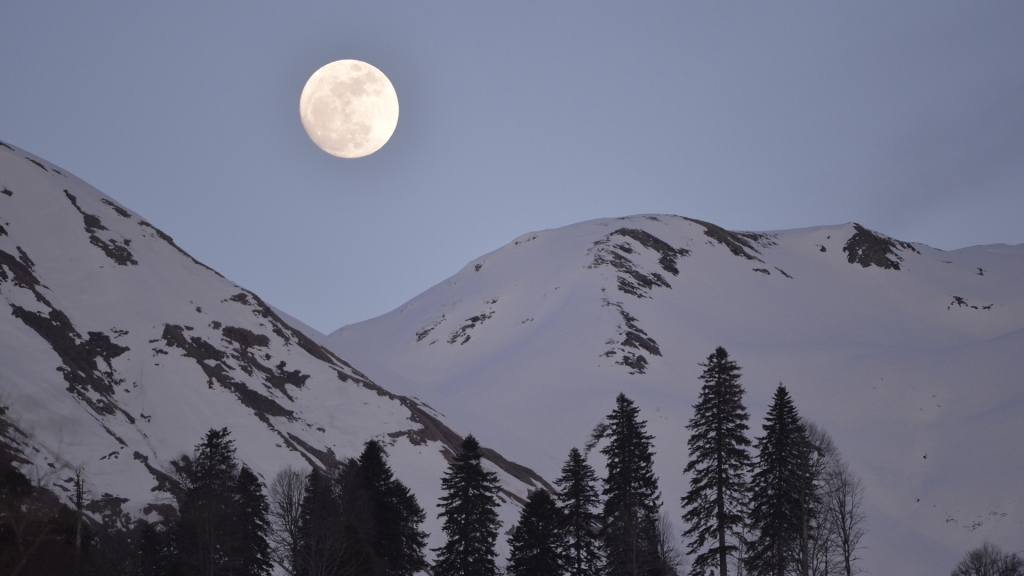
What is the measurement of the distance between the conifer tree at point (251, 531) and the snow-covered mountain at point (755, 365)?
52499 mm

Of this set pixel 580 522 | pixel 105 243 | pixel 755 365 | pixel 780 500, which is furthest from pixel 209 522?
pixel 755 365

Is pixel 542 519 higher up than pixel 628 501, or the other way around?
pixel 628 501

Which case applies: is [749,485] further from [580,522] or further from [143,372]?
[143,372]

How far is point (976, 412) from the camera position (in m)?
98.8

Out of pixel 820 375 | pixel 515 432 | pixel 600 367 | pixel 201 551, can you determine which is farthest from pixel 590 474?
pixel 820 375

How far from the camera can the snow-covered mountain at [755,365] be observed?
3226 inches

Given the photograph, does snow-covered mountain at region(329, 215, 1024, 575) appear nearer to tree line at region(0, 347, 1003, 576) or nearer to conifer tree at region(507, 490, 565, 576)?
tree line at region(0, 347, 1003, 576)

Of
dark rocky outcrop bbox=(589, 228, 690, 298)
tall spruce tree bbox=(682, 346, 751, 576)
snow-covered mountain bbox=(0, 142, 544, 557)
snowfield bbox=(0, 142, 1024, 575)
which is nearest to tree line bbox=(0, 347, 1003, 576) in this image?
tall spruce tree bbox=(682, 346, 751, 576)

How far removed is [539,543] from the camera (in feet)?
124

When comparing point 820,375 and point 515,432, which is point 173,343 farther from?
point 820,375

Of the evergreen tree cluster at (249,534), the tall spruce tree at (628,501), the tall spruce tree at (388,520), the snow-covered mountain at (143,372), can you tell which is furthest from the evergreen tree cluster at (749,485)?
the snow-covered mountain at (143,372)

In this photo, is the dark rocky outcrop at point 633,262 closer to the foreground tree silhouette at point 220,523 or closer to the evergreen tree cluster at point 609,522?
the evergreen tree cluster at point 609,522

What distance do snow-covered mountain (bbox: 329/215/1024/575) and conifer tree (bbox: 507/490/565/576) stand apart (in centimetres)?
4351

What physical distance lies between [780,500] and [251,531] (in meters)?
23.3
